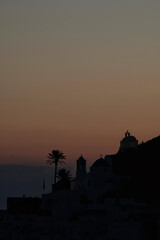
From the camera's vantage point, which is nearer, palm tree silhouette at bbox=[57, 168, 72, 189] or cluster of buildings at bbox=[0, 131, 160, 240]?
cluster of buildings at bbox=[0, 131, 160, 240]

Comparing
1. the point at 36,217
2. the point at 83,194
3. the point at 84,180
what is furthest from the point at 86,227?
the point at 84,180

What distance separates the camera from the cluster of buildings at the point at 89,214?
79312mm

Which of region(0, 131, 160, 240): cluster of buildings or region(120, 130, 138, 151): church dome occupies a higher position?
region(120, 130, 138, 151): church dome

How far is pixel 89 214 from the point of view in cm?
8619

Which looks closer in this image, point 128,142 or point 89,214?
point 89,214

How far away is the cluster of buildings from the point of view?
7931 cm

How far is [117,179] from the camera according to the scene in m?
102

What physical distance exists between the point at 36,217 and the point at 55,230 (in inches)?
217

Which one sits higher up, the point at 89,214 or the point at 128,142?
the point at 128,142

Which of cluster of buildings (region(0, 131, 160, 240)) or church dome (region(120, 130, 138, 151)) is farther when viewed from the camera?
church dome (region(120, 130, 138, 151))

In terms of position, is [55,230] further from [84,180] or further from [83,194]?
[84,180]

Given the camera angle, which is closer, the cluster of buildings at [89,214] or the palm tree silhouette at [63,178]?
the cluster of buildings at [89,214]

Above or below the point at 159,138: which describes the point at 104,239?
below

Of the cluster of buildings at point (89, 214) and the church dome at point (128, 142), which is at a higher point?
the church dome at point (128, 142)
